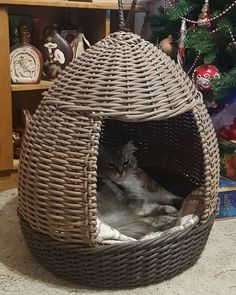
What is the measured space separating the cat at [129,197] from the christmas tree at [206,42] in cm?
38

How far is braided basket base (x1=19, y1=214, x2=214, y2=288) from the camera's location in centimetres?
97

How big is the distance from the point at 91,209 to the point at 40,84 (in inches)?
38.4

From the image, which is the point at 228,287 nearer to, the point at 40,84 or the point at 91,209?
the point at 91,209

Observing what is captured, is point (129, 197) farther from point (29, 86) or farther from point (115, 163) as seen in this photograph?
point (29, 86)

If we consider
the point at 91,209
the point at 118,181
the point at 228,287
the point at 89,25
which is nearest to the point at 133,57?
the point at 91,209

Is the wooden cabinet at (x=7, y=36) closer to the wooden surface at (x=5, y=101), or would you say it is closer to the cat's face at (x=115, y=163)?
the wooden surface at (x=5, y=101)

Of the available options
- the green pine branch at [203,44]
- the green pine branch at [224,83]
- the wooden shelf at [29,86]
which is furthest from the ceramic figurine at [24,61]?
the green pine branch at [224,83]

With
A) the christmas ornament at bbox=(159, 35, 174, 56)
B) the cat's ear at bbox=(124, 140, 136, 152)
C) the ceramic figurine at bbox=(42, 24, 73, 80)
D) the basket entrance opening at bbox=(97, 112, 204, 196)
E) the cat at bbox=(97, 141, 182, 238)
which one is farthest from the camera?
the ceramic figurine at bbox=(42, 24, 73, 80)

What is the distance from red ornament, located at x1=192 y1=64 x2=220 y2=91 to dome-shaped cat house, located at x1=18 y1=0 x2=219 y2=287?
0.41 metres

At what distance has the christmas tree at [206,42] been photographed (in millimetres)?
1503

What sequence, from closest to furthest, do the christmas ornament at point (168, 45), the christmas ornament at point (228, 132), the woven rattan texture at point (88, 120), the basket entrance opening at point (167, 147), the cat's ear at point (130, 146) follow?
the woven rattan texture at point (88, 120) → the basket entrance opening at point (167, 147) → the cat's ear at point (130, 146) → the christmas ornament at point (228, 132) → the christmas ornament at point (168, 45)

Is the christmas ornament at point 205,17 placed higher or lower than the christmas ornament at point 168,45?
higher

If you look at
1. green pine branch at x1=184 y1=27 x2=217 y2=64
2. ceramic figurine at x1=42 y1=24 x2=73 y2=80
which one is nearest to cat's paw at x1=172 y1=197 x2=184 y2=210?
green pine branch at x1=184 y1=27 x2=217 y2=64

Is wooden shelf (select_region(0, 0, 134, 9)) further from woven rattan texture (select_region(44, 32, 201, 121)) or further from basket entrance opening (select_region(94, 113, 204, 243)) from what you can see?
woven rattan texture (select_region(44, 32, 201, 121))
